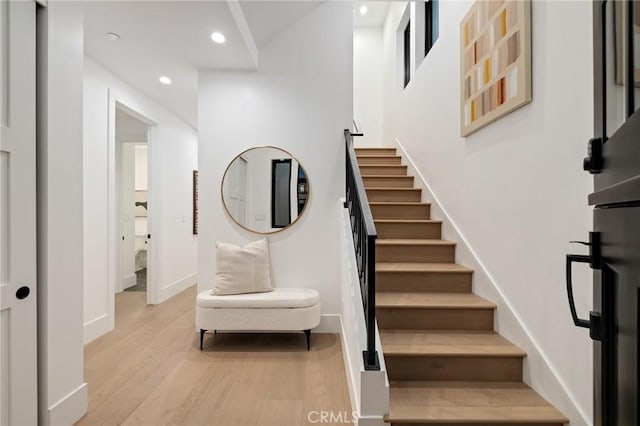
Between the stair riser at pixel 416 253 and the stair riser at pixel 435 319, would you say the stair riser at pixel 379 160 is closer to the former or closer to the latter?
the stair riser at pixel 416 253

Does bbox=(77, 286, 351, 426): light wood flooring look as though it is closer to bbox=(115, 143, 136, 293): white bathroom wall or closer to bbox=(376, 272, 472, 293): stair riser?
bbox=(376, 272, 472, 293): stair riser

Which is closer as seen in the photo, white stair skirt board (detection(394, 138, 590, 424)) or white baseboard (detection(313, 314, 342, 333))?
white stair skirt board (detection(394, 138, 590, 424))

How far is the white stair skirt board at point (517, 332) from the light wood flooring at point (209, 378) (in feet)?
3.54

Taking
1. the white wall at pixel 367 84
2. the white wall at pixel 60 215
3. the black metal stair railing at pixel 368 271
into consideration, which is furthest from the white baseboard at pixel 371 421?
the white wall at pixel 367 84

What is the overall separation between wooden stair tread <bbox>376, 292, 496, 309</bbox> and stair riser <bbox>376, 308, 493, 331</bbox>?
3cm

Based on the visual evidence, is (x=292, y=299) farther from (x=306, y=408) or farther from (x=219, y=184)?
(x=219, y=184)

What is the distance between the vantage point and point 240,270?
3.15m

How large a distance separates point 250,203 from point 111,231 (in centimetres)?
153

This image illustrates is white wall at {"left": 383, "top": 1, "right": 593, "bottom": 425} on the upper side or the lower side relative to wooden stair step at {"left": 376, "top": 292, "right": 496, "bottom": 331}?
upper

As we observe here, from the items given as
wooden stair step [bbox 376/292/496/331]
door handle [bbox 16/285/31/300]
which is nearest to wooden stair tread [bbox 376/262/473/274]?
wooden stair step [bbox 376/292/496/331]

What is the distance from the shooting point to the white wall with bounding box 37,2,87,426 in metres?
1.72

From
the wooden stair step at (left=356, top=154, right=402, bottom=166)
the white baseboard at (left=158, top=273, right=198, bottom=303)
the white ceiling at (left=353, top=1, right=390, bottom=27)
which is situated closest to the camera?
the white baseboard at (left=158, top=273, right=198, bottom=303)

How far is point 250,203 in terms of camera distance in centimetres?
346

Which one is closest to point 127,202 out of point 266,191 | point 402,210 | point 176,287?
point 176,287
